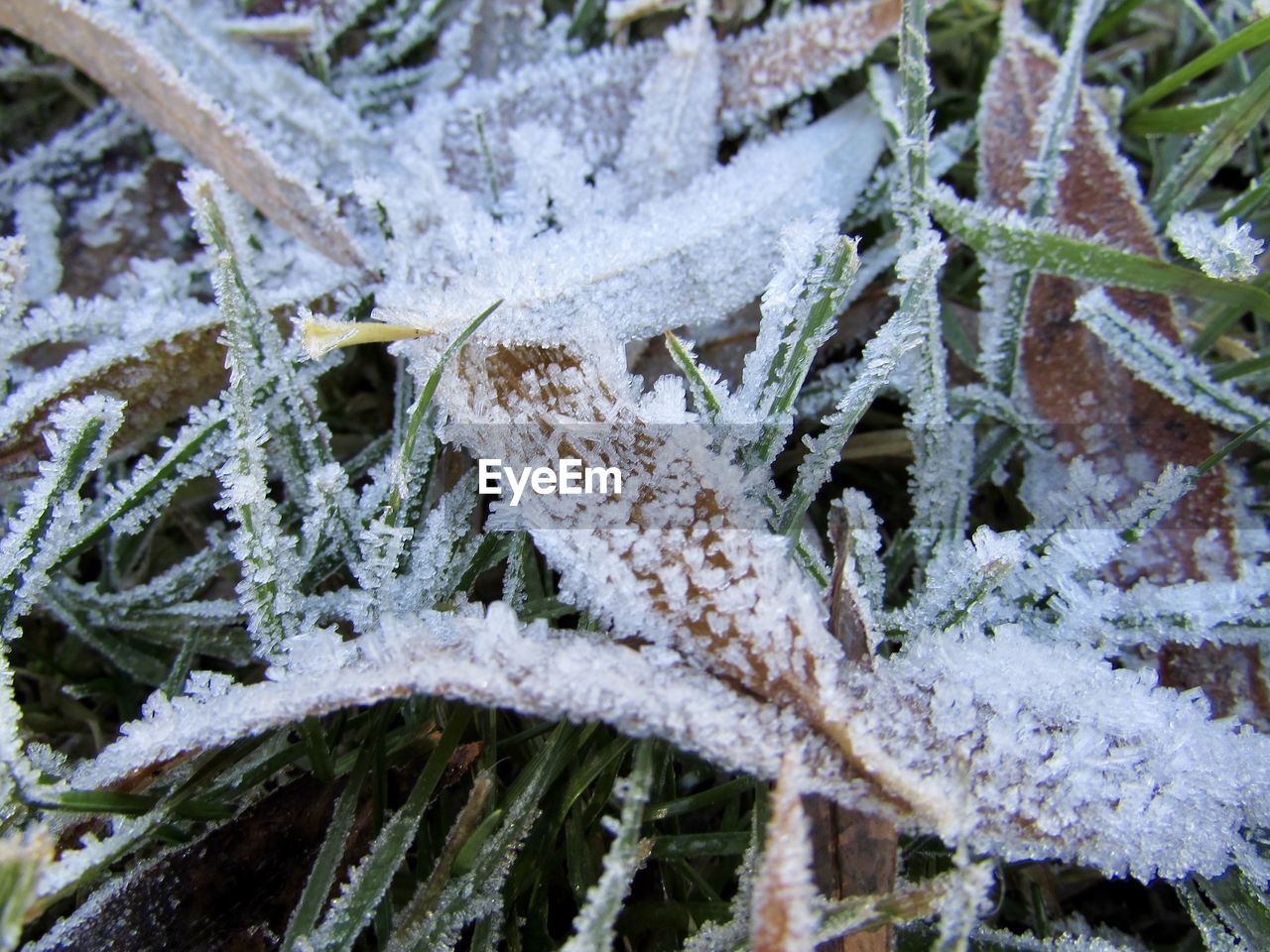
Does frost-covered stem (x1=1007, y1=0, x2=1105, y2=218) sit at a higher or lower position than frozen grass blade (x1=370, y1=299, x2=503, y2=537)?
higher

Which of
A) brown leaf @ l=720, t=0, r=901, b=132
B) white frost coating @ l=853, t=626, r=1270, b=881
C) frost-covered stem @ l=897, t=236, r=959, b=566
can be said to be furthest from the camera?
brown leaf @ l=720, t=0, r=901, b=132

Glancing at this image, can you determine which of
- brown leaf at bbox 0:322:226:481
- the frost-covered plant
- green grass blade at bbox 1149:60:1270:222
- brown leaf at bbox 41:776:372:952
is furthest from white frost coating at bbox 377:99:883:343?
brown leaf at bbox 41:776:372:952

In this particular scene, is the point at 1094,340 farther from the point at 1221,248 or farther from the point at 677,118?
the point at 677,118

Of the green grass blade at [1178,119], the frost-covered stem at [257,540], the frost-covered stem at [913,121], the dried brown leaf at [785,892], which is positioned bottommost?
the dried brown leaf at [785,892]

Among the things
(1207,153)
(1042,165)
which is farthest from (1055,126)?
(1207,153)

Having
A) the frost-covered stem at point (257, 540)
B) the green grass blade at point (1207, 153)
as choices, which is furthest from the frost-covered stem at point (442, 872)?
the green grass blade at point (1207, 153)

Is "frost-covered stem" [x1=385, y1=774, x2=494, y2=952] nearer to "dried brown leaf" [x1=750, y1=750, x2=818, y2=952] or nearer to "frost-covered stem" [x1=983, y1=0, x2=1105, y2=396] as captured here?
"dried brown leaf" [x1=750, y1=750, x2=818, y2=952]

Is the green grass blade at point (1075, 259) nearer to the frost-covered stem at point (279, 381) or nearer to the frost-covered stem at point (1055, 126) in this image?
the frost-covered stem at point (1055, 126)

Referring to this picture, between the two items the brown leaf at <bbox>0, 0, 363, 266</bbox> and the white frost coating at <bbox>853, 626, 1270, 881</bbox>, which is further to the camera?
the brown leaf at <bbox>0, 0, 363, 266</bbox>
